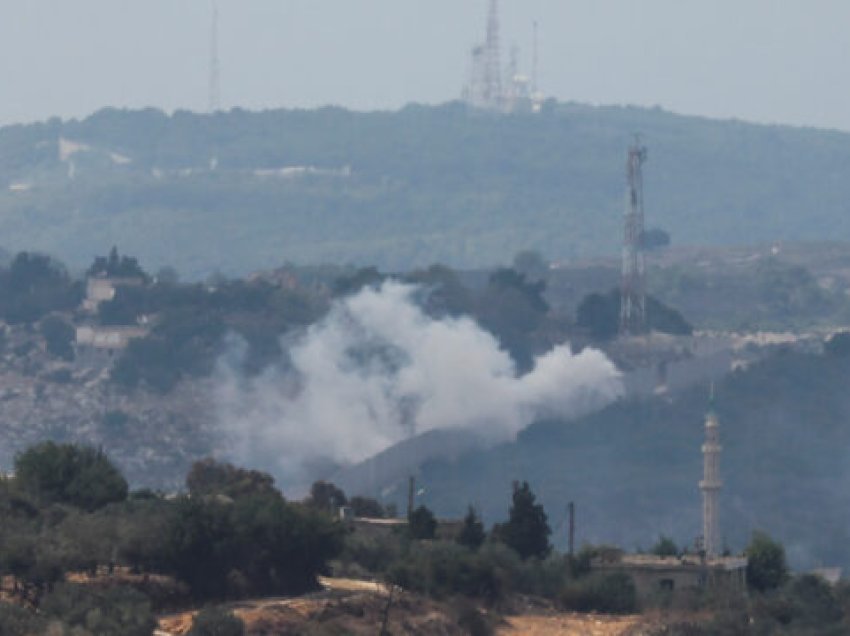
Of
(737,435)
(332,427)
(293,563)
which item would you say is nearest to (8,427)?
(332,427)

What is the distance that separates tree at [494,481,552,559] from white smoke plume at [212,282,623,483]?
68104 mm

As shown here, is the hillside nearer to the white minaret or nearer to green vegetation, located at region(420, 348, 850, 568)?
green vegetation, located at region(420, 348, 850, 568)

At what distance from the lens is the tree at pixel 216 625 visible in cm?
5672

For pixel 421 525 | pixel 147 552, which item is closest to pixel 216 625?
pixel 147 552

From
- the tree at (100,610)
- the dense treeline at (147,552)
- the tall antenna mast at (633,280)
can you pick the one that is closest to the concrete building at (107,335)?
the tall antenna mast at (633,280)

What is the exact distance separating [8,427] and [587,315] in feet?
112

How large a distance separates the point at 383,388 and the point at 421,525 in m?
91.0

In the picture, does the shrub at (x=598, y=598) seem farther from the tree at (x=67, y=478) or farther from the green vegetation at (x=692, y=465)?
the green vegetation at (x=692, y=465)

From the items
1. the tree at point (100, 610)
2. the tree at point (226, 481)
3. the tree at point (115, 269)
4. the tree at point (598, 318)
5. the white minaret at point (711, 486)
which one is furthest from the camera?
the tree at point (115, 269)

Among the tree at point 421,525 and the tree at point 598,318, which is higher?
Answer: the tree at point 598,318

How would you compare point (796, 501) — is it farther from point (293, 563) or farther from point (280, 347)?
point (293, 563)

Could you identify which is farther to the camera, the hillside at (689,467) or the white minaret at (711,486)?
the hillside at (689,467)

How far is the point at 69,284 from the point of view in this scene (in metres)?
192

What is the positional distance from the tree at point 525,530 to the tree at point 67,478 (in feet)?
30.4
